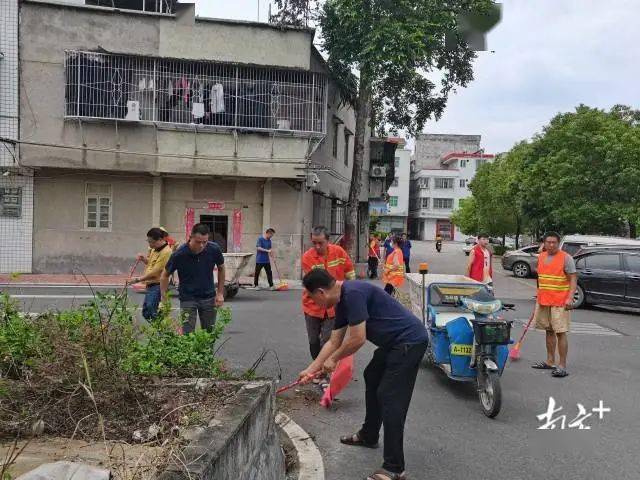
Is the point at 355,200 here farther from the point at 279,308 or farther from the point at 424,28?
the point at 279,308

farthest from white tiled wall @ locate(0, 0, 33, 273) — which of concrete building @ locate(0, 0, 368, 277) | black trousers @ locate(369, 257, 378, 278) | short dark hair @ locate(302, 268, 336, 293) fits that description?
short dark hair @ locate(302, 268, 336, 293)

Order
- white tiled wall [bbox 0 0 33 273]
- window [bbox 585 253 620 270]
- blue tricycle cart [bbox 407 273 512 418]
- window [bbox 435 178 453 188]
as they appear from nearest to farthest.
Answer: blue tricycle cart [bbox 407 273 512 418] < window [bbox 585 253 620 270] < white tiled wall [bbox 0 0 33 273] < window [bbox 435 178 453 188]

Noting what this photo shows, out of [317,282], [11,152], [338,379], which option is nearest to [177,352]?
[317,282]

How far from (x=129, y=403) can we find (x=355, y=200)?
17.3 m

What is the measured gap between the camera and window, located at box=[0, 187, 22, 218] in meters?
17.9

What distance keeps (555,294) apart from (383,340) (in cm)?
395

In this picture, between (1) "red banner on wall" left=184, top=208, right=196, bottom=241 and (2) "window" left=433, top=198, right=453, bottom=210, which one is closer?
(1) "red banner on wall" left=184, top=208, right=196, bottom=241

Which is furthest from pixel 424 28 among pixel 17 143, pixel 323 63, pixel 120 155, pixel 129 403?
pixel 129 403

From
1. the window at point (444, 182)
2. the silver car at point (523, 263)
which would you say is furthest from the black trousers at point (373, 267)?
the window at point (444, 182)

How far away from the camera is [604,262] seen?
1408 centimetres

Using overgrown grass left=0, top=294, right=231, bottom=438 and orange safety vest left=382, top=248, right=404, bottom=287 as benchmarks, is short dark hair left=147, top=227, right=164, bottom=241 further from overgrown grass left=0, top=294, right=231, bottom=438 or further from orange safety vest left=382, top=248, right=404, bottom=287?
orange safety vest left=382, top=248, right=404, bottom=287

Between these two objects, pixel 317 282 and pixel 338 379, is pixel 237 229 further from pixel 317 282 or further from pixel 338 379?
pixel 317 282

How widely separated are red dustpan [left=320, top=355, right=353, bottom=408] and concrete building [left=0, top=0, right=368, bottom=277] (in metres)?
12.6

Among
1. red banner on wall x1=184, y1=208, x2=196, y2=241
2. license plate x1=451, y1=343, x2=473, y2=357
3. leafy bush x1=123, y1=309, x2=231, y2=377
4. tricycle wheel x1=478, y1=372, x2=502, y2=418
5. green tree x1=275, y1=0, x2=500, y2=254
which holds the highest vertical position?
green tree x1=275, y1=0, x2=500, y2=254
